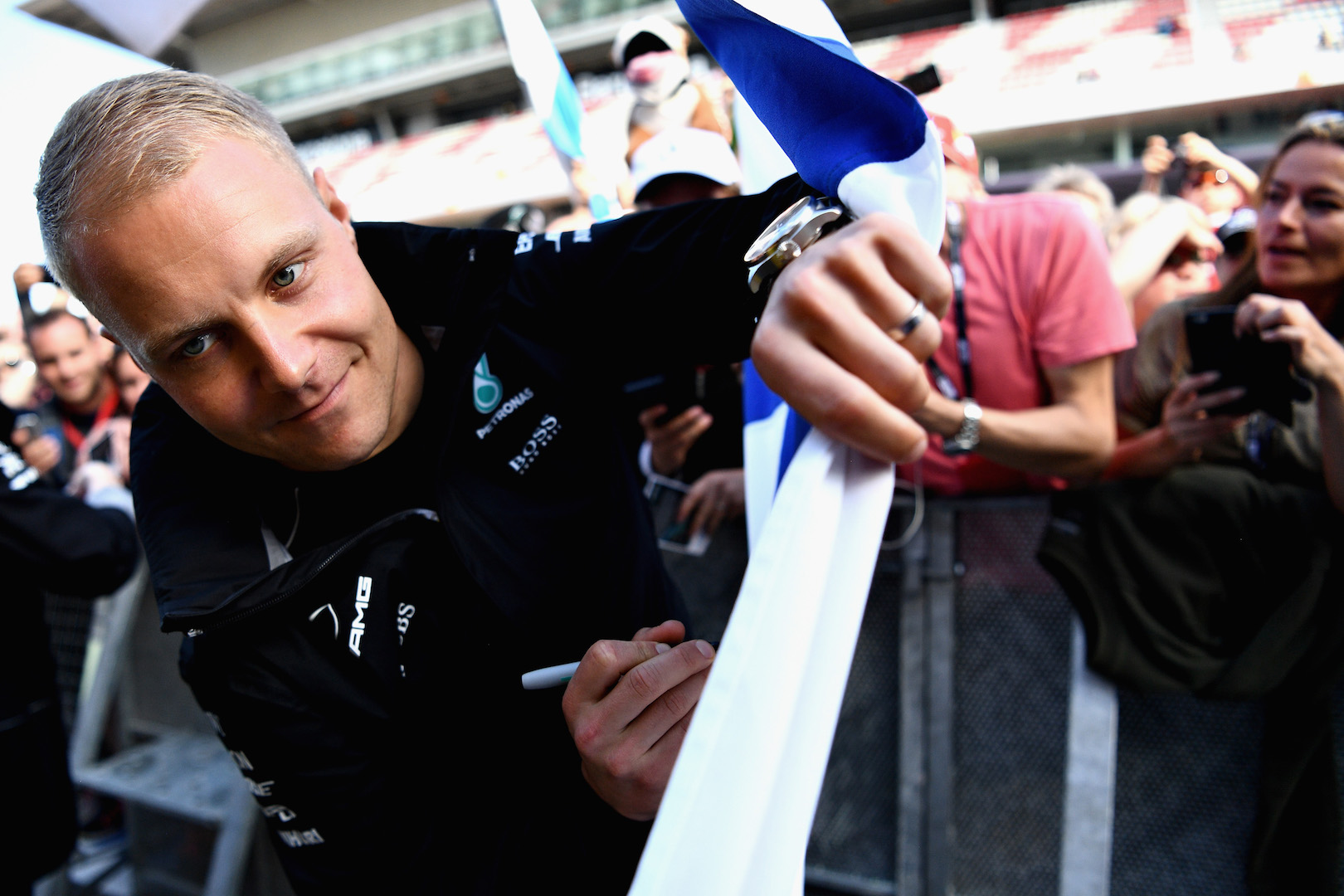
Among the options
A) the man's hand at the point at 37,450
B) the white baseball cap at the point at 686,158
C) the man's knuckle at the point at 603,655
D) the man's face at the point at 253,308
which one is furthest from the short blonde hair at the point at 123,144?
the man's hand at the point at 37,450

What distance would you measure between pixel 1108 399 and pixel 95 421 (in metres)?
4.28

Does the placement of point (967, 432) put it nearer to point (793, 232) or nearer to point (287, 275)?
point (793, 232)

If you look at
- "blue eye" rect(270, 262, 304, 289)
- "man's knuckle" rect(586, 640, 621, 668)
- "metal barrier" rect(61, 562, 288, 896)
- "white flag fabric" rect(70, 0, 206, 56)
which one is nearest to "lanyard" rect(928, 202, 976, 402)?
"man's knuckle" rect(586, 640, 621, 668)

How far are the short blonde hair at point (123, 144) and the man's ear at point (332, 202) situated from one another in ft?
0.35

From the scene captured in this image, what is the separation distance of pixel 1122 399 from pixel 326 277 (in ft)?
6.75

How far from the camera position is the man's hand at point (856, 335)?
63cm

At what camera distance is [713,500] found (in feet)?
7.50

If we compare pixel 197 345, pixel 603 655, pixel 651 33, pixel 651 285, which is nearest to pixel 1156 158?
pixel 651 33

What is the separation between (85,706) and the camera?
3.05 metres

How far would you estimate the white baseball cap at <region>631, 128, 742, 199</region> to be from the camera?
7.43 feet

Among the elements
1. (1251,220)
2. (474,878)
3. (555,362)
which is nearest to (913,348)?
(555,362)

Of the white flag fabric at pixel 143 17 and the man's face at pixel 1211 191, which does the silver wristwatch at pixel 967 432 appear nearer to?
the white flag fabric at pixel 143 17

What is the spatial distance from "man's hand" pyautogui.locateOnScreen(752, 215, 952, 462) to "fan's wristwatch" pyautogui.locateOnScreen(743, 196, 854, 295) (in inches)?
4.8

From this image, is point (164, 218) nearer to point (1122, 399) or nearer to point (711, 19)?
point (711, 19)
